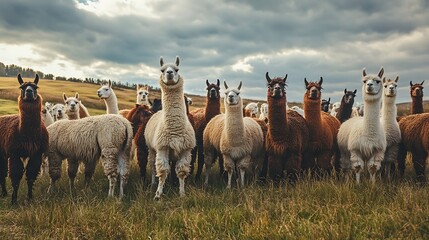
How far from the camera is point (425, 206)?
17.3ft

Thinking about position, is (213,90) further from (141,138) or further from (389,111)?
(389,111)

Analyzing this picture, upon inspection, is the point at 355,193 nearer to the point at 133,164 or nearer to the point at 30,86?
the point at 30,86

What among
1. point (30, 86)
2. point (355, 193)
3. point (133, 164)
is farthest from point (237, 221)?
point (133, 164)

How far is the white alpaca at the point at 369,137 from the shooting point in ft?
25.0

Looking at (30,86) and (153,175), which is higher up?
(30,86)

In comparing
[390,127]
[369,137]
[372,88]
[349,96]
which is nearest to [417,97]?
[349,96]

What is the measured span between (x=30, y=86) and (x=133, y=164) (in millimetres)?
4559

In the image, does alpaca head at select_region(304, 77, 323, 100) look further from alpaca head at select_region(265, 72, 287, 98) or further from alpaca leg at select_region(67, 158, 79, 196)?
alpaca leg at select_region(67, 158, 79, 196)

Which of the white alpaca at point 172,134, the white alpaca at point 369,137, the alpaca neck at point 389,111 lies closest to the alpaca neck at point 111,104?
the white alpaca at point 172,134

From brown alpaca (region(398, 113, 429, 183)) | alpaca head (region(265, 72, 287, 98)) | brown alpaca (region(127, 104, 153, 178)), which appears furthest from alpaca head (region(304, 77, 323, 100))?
brown alpaca (region(127, 104, 153, 178))

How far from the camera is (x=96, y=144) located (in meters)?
7.92

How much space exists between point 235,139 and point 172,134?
1566 mm

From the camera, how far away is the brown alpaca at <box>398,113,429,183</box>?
26.8 feet

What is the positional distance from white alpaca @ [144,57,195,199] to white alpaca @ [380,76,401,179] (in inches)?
175
